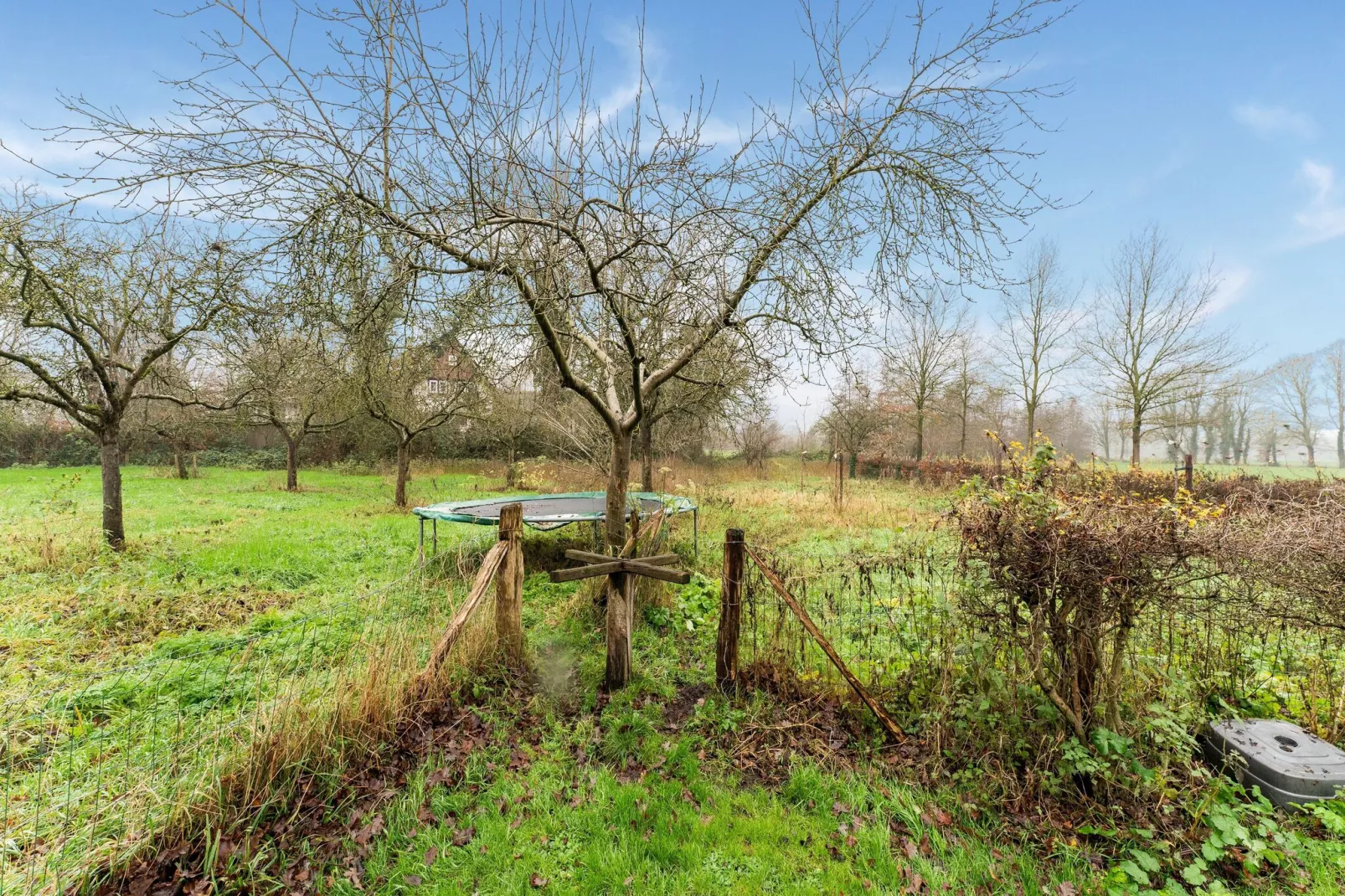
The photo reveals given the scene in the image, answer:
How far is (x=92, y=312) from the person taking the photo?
7137 mm

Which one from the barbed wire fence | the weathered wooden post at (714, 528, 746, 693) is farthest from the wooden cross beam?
the barbed wire fence

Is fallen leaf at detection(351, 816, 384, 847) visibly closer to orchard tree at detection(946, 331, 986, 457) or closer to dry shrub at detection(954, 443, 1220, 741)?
dry shrub at detection(954, 443, 1220, 741)

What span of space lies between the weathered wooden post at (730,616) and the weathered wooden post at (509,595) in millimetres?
1626

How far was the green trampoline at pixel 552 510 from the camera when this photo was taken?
7122 mm

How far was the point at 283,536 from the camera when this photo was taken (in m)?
8.75

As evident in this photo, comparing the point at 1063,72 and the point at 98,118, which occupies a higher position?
the point at 1063,72

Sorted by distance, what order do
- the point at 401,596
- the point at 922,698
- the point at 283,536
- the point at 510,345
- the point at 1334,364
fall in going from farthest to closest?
the point at 1334,364 → the point at 283,536 → the point at 510,345 → the point at 401,596 → the point at 922,698

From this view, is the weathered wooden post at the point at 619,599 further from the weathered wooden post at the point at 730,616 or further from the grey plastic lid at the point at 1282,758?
the grey plastic lid at the point at 1282,758

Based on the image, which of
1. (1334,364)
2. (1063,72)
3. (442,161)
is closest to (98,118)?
(442,161)

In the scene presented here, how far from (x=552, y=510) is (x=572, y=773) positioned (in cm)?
598

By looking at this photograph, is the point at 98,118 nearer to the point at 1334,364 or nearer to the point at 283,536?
the point at 283,536

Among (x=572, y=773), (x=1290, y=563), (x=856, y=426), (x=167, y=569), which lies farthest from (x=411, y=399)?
(x=856, y=426)

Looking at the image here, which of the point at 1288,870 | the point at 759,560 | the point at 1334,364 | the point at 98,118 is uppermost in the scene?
the point at 1334,364

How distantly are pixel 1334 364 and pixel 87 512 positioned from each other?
1901 inches
